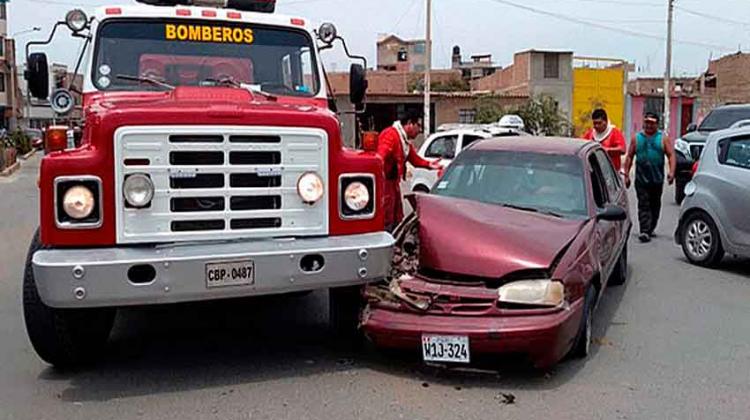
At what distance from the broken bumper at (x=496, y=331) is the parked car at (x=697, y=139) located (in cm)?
Result: 1063

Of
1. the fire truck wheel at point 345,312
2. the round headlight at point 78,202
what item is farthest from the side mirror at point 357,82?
the round headlight at point 78,202

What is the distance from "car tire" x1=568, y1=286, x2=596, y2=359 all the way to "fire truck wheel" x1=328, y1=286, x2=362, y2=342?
60.4 inches

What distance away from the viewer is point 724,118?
53.6 feet

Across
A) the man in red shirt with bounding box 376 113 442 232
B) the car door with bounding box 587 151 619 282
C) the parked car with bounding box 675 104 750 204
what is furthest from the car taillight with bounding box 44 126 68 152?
the parked car with bounding box 675 104 750 204

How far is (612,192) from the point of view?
7797mm

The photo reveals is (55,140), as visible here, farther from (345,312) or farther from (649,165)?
(649,165)

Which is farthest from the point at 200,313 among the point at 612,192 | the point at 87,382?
the point at 612,192

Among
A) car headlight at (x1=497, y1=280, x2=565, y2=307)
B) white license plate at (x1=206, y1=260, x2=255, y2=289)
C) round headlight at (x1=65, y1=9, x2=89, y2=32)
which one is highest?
round headlight at (x1=65, y1=9, x2=89, y2=32)

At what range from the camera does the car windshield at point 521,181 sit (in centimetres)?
649

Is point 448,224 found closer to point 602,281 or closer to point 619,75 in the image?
point 602,281

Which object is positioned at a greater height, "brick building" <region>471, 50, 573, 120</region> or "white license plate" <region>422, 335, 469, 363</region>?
"brick building" <region>471, 50, 573, 120</region>

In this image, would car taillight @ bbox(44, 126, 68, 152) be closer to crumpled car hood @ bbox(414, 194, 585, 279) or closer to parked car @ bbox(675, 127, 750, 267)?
crumpled car hood @ bbox(414, 194, 585, 279)

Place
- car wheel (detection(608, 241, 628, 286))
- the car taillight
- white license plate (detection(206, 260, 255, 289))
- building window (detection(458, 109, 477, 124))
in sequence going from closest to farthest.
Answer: white license plate (detection(206, 260, 255, 289)) → the car taillight → car wheel (detection(608, 241, 628, 286)) → building window (detection(458, 109, 477, 124))

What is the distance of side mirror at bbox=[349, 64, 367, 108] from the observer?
283 inches
